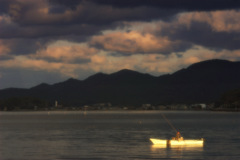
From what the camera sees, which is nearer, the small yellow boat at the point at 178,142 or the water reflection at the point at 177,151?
the water reflection at the point at 177,151

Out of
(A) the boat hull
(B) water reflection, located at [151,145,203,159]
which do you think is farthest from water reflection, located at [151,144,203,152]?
(A) the boat hull

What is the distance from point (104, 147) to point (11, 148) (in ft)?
54.7

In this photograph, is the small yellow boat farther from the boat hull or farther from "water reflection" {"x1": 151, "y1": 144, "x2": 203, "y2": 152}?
"water reflection" {"x1": 151, "y1": 144, "x2": 203, "y2": 152}

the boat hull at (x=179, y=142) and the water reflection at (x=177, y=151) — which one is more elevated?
the boat hull at (x=179, y=142)

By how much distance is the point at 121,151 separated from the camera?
7819cm

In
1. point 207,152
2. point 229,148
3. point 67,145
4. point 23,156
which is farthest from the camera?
point 67,145

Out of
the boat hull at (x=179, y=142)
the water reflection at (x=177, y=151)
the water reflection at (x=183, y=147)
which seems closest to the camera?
the water reflection at (x=177, y=151)

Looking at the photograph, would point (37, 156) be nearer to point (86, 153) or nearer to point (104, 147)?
point (86, 153)

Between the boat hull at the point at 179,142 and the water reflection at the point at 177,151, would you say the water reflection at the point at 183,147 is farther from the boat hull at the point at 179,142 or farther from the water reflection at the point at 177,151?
the boat hull at the point at 179,142

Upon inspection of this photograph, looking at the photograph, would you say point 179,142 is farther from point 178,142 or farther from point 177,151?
point 177,151

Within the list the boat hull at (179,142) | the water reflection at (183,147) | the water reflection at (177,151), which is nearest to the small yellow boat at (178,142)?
the boat hull at (179,142)

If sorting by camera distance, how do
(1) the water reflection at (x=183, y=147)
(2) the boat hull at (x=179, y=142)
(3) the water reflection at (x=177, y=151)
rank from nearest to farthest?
(3) the water reflection at (x=177, y=151) → (1) the water reflection at (x=183, y=147) → (2) the boat hull at (x=179, y=142)

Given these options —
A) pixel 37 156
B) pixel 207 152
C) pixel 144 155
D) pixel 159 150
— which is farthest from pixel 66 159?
pixel 207 152

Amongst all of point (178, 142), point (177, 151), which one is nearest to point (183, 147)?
point (178, 142)
